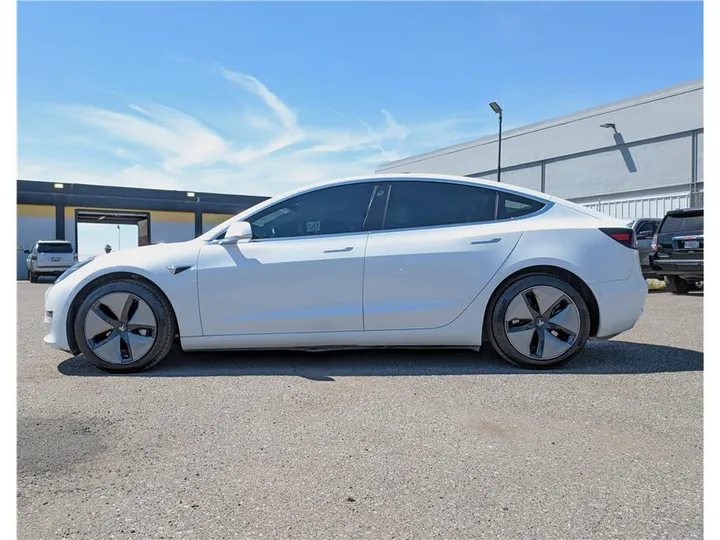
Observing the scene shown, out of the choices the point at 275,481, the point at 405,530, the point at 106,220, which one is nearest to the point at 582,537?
the point at 405,530

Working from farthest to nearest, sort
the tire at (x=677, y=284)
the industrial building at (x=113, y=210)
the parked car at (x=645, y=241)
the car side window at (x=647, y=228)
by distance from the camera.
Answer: the industrial building at (x=113, y=210)
the car side window at (x=647, y=228)
the parked car at (x=645, y=241)
the tire at (x=677, y=284)

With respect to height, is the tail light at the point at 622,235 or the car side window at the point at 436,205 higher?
the car side window at the point at 436,205

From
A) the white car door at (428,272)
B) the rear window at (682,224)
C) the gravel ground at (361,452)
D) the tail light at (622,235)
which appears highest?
the rear window at (682,224)

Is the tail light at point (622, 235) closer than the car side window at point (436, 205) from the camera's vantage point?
Yes

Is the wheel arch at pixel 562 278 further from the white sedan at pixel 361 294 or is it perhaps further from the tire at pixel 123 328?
the tire at pixel 123 328

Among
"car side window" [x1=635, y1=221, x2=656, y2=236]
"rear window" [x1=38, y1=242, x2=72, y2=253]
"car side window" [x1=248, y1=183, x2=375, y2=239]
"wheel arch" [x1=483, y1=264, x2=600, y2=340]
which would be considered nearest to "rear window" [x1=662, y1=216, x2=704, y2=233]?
"car side window" [x1=635, y1=221, x2=656, y2=236]

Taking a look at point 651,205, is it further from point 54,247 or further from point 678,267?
point 54,247

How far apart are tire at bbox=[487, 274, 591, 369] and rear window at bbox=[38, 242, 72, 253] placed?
72.2 feet

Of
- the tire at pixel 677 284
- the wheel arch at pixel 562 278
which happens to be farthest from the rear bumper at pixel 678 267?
the wheel arch at pixel 562 278

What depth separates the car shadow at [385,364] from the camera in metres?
4.21

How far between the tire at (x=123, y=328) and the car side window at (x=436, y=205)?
191 cm

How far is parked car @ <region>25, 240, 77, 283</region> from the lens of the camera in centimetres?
2170

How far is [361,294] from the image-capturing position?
4.27 m

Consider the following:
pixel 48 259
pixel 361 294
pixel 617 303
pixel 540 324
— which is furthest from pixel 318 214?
pixel 48 259
